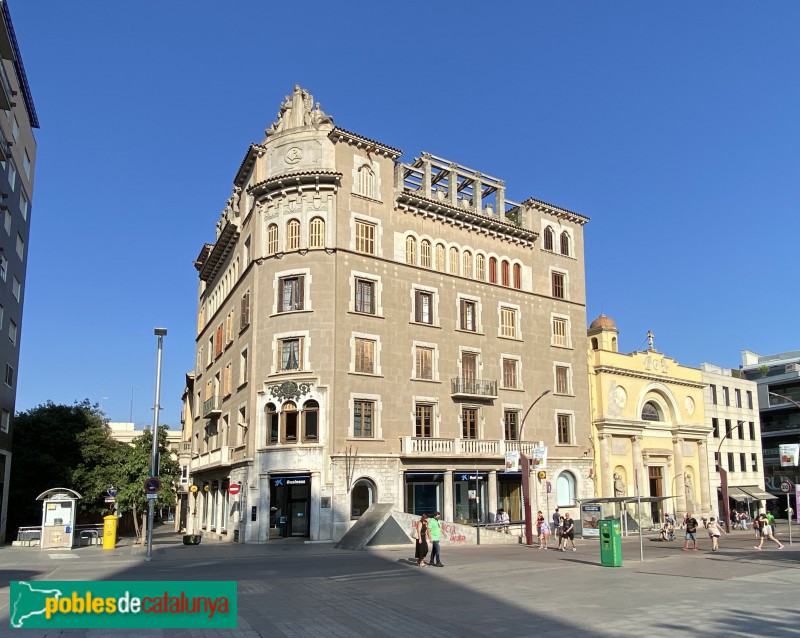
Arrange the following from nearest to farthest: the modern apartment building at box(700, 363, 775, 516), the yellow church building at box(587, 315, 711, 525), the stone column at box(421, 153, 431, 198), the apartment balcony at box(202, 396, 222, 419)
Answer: the stone column at box(421, 153, 431, 198)
the apartment balcony at box(202, 396, 222, 419)
the yellow church building at box(587, 315, 711, 525)
the modern apartment building at box(700, 363, 775, 516)

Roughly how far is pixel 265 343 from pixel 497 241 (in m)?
17.7

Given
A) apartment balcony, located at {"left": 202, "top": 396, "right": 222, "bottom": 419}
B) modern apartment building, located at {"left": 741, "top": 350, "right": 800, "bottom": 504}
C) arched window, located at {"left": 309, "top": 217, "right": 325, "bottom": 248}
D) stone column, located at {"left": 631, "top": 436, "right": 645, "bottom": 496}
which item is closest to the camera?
arched window, located at {"left": 309, "top": 217, "right": 325, "bottom": 248}

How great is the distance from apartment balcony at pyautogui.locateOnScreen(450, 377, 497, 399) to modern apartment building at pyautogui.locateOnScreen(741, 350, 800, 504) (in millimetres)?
47399

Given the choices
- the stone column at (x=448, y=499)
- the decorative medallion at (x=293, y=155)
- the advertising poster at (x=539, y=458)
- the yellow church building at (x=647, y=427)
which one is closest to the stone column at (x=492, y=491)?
the stone column at (x=448, y=499)

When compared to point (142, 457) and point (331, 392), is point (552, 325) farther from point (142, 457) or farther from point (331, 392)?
point (142, 457)

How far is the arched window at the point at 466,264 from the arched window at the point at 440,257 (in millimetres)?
1659

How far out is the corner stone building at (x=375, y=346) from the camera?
39344 mm

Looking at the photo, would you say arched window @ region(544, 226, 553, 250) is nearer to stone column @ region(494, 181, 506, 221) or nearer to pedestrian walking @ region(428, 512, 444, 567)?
stone column @ region(494, 181, 506, 221)

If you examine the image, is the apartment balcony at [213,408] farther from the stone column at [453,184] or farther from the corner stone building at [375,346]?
the stone column at [453,184]

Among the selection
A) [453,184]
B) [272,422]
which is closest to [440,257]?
[453,184]

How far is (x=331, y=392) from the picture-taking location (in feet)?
128

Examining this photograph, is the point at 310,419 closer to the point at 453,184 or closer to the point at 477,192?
the point at 453,184

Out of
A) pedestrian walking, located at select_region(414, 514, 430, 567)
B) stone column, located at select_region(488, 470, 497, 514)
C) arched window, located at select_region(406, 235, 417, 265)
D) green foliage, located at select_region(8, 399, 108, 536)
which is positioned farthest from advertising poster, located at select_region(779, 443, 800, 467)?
green foliage, located at select_region(8, 399, 108, 536)

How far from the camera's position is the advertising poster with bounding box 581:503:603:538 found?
41.3 m
